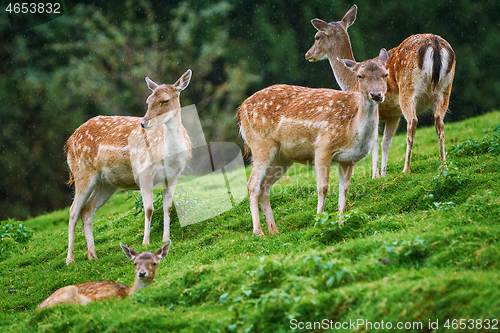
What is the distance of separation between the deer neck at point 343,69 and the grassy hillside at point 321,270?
165 centimetres

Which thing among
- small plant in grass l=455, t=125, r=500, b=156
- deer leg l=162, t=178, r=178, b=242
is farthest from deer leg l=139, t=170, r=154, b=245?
small plant in grass l=455, t=125, r=500, b=156

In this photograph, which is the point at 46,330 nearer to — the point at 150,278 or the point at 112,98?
the point at 150,278

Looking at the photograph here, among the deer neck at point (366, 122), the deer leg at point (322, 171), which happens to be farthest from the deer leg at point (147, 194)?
the deer neck at point (366, 122)

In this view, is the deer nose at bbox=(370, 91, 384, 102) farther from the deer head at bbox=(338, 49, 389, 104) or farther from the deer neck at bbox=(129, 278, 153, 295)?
the deer neck at bbox=(129, 278, 153, 295)

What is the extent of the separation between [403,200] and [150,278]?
3473 millimetres

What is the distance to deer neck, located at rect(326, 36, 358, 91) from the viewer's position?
9422 mm

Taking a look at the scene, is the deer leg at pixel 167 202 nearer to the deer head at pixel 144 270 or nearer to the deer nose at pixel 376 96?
the deer head at pixel 144 270

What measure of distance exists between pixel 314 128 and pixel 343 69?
2.64 metres

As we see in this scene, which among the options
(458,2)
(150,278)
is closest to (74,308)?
(150,278)

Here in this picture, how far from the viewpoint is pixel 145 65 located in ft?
67.6

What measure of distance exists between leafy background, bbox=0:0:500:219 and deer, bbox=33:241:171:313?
1392cm

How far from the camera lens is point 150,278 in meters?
6.16
